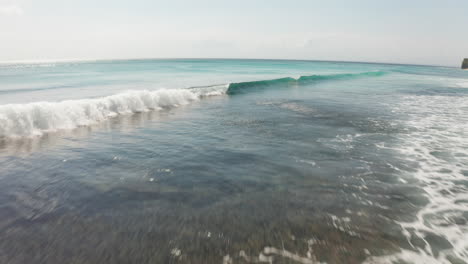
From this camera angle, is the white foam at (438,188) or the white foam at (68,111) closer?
the white foam at (438,188)

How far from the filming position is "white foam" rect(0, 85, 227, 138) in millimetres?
8531

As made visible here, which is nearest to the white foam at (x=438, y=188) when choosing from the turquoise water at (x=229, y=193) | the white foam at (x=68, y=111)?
the turquoise water at (x=229, y=193)

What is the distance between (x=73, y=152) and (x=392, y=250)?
24.2 ft

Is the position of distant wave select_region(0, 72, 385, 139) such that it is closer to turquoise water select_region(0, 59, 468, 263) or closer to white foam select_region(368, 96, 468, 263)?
turquoise water select_region(0, 59, 468, 263)

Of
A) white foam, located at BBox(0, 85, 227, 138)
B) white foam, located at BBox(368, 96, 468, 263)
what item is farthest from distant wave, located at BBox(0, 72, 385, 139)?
white foam, located at BBox(368, 96, 468, 263)

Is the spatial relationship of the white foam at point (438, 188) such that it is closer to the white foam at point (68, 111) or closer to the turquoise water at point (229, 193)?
Result: the turquoise water at point (229, 193)

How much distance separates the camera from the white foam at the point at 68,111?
28.0 ft

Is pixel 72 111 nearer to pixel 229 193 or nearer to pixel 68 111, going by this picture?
pixel 68 111

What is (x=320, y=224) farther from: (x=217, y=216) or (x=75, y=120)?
(x=75, y=120)

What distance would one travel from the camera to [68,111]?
1002 centimetres

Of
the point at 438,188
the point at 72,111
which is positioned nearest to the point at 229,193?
the point at 438,188

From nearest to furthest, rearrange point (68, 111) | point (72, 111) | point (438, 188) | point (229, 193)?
point (229, 193) → point (438, 188) → point (68, 111) → point (72, 111)

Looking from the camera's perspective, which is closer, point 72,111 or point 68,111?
point 68,111

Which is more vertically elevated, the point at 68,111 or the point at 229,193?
the point at 68,111
